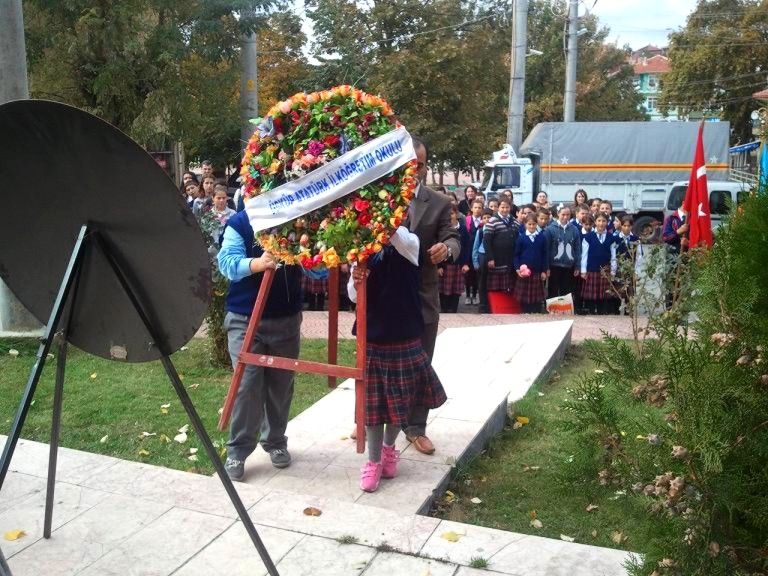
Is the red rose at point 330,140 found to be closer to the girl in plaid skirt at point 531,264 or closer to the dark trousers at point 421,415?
the dark trousers at point 421,415

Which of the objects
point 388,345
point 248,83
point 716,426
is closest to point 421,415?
point 388,345

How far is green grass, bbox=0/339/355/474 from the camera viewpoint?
5.25m

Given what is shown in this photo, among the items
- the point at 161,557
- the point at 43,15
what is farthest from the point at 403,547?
the point at 43,15

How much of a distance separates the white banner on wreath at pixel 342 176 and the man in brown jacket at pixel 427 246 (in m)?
0.44

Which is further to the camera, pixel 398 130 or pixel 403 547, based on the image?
pixel 398 130

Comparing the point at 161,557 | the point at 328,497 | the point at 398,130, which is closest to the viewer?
the point at 161,557

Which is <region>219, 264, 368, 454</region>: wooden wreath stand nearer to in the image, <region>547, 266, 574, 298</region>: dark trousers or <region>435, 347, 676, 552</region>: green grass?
<region>435, 347, 676, 552</region>: green grass

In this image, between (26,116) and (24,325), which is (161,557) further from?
(24,325)

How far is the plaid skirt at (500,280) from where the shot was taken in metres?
12.0

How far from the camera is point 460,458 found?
4.80 m

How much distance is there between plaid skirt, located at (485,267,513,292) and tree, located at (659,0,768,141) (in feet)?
100

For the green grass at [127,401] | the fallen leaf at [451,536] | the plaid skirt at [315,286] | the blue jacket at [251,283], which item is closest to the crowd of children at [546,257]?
the plaid skirt at [315,286]

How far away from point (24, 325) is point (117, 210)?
592 centimetres

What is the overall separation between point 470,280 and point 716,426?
10949 millimetres
